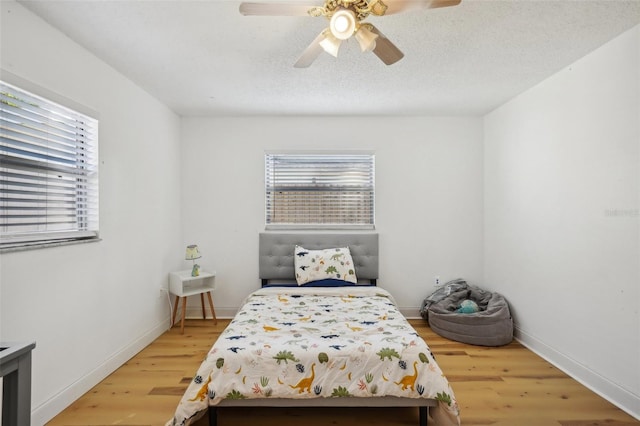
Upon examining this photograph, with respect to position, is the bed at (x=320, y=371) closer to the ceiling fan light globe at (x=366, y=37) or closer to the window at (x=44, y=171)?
the window at (x=44, y=171)

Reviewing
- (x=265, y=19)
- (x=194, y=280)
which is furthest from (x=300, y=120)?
(x=194, y=280)

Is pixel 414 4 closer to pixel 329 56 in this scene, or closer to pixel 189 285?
pixel 329 56

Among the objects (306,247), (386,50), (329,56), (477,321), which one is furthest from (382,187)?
(386,50)

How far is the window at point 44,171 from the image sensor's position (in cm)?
190

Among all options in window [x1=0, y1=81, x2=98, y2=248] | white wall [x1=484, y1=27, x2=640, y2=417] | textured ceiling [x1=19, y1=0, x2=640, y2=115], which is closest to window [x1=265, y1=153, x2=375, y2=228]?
textured ceiling [x1=19, y1=0, x2=640, y2=115]

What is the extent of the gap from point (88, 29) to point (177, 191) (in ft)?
6.90

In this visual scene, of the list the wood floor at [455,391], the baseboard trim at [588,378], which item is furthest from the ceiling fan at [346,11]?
the baseboard trim at [588,378]

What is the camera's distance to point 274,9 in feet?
5.31

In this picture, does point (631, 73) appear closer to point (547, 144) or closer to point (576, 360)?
point (547, 144)

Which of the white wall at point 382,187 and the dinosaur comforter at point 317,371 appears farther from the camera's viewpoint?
the white wall at point 382,187

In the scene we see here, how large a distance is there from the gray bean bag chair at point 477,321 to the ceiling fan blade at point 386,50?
264cm

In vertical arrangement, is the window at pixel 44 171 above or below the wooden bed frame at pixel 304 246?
above

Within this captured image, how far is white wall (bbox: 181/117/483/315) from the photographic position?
13.6 ft

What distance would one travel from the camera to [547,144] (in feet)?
9.88
